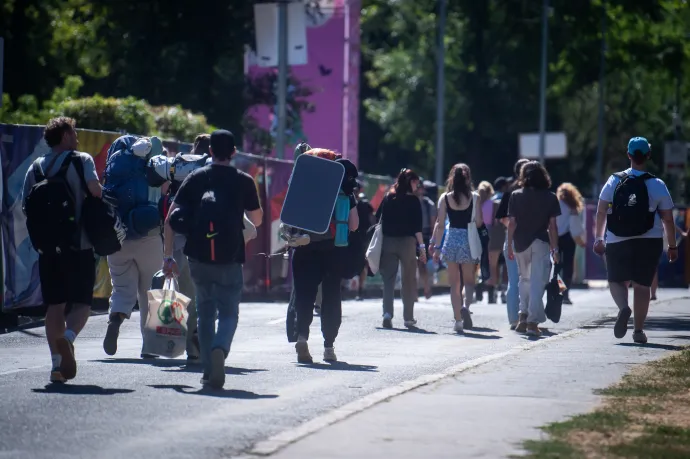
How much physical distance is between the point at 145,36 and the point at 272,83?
312cm

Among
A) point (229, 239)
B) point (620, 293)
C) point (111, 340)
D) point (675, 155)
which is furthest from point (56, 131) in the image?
point (675, 155)

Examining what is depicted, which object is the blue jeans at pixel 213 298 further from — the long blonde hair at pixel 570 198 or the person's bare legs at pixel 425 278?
the person's bare legs at pixel 425 278

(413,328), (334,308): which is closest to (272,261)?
(413,328)

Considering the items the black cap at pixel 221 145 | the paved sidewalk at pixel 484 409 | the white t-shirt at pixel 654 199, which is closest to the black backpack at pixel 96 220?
the black cap at pixel 221 145

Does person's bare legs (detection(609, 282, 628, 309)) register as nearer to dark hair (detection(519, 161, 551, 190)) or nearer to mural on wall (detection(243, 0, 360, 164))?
dark hair (detection(519, 161, 551, 190))

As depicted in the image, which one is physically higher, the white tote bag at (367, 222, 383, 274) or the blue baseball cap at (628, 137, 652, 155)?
the blue baseball cap at (628, 137, 652, 155)

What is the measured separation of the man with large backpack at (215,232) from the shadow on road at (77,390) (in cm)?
60

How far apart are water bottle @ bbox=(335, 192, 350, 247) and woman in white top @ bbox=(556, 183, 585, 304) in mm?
9702

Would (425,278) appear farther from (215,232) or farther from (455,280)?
(215,232)

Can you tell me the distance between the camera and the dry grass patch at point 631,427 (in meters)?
7.56

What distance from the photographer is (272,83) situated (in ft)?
122

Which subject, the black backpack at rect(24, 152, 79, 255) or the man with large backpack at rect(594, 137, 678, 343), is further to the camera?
the man with large backpack at rect(594, 137, 678, 343)

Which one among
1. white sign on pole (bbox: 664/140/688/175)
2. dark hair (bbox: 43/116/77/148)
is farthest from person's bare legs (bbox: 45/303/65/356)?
white sign on pole (bbox: 664/140/688/175)

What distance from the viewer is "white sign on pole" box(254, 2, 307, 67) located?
106ft
